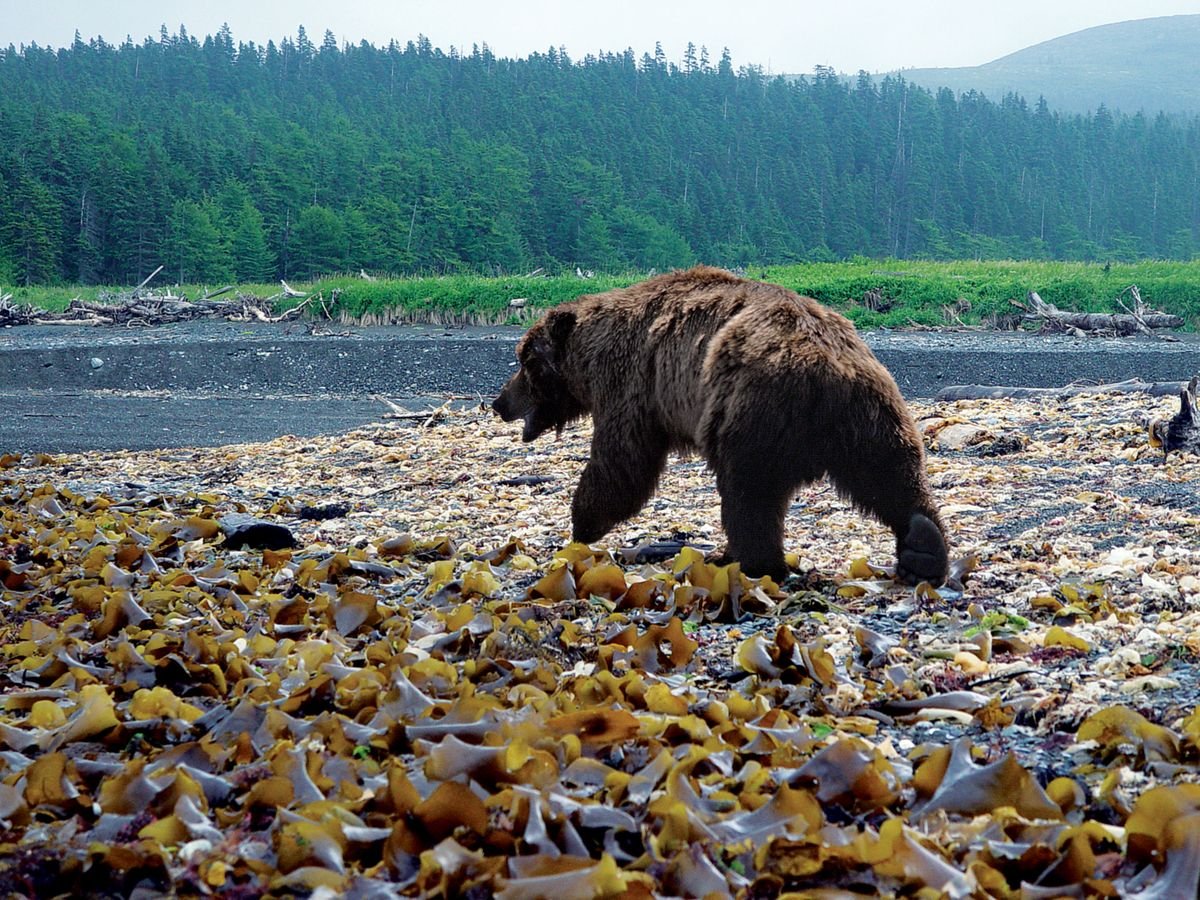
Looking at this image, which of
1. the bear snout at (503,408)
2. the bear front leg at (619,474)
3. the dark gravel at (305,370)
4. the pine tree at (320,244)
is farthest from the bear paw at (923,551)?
the pine tree at (320,244)

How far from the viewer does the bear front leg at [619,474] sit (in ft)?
19.4

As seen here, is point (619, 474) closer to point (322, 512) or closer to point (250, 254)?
point (322, 512)

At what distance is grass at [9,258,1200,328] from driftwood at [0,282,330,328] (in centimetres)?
100

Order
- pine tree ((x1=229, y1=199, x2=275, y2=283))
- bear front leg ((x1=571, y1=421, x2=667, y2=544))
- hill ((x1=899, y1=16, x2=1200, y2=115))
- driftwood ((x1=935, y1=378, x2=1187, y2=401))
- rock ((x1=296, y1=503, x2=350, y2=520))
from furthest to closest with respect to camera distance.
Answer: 1. hill ((x1=899, y1=16, x2=1200, y2=115))
2. pine tree ((x1=229, y1=199, x2=275, y2=283))
3. driftwood ((x1=935, y1=378, x2=1187, y2=401))
4. rock ((x1=296, y1=503, x2=350, y2=520))
5. bear front leg ((x1=571, y1=421, x2=667, y2=544))

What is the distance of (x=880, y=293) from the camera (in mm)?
30750

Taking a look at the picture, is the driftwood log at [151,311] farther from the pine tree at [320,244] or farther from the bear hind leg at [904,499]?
the bear hind leg at [904,499]

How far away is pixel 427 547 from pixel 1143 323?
24255 millimetres

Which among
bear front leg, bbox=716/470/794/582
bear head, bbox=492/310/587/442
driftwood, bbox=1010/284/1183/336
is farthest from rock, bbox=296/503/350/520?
driftwood, bbox=1010/284/1183/336

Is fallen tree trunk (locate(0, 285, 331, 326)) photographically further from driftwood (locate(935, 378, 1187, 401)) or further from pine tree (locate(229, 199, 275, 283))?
pine tree (locate(229, 199, 275, 283))

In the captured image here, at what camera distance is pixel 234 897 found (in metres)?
2.29

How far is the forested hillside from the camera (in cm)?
5481

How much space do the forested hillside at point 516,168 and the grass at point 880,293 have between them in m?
20.1

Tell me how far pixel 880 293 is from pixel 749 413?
2707 cm

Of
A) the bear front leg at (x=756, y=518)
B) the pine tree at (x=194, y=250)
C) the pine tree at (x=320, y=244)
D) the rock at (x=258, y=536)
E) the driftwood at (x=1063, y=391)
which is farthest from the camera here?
the pine tree at (x=320, y=244)
